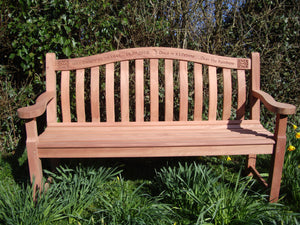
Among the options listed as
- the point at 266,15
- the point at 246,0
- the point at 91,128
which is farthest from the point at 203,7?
the point at 91,128

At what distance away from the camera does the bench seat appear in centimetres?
199

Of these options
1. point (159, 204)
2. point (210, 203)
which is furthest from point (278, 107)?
point (159, 204)

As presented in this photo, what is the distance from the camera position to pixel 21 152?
9.96 feet

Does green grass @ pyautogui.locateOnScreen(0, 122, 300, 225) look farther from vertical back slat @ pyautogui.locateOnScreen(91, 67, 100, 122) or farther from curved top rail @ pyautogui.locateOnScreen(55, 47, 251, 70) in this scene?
curved top rail @ pyautogui.locateOnScreen(55, 47, 251, 70)

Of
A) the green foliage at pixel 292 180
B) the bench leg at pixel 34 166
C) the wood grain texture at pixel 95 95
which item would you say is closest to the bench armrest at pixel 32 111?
the bench leg at pixel 34 166

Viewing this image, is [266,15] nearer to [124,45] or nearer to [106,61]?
[124,45]

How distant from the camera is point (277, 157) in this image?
209 centimetres

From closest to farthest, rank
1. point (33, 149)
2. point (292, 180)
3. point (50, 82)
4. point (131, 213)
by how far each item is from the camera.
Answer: point (131, 213) → point (33, 149) → point (292, 180) → point (50, 82)

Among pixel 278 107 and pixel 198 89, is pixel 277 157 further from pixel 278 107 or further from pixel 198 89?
pixel 198 89

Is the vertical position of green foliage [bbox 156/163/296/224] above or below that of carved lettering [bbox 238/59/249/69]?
below

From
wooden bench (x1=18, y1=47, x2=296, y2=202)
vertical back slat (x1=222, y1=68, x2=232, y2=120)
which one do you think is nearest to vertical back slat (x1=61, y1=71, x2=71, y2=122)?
wooden bench (x1=18, y1=47, x2=296, y2=202)

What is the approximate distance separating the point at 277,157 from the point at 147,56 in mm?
1428

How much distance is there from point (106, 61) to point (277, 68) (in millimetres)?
2352

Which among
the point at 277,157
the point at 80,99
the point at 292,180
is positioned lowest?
Answer: the point at 292,180
